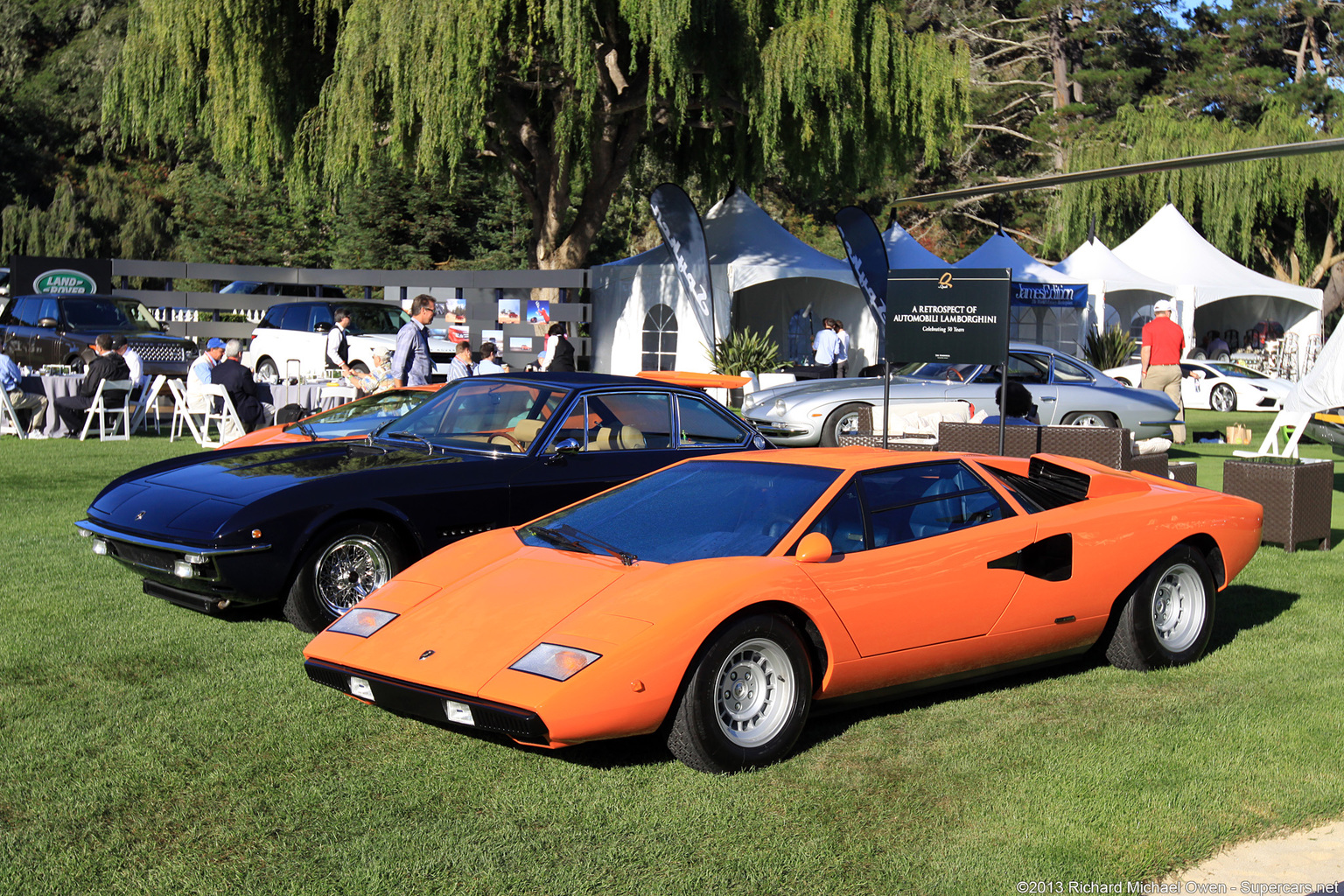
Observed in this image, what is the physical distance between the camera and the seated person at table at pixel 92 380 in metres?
15.9

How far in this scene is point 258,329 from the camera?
22.5 meters

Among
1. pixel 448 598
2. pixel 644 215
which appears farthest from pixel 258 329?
pixel 644 215

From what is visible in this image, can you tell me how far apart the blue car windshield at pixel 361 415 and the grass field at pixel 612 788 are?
4.16 meters

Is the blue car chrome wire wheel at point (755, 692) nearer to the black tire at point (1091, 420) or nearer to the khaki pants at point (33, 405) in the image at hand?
the black tire at point (1091, 420)

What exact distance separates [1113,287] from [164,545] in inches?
1039

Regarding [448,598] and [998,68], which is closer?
[448,598]

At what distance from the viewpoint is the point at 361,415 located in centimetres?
1079

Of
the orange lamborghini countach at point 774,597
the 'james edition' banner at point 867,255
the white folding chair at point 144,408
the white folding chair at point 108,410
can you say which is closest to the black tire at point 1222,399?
the 'james edition' banner at point 867,255

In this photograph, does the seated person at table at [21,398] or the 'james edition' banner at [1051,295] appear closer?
the seated person at table at [21,398]

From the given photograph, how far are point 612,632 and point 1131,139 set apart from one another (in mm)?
43632

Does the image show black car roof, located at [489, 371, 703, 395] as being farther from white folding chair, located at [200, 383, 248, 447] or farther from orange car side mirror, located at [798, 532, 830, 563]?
white folding chair, located at [200, 383, 248, 447]

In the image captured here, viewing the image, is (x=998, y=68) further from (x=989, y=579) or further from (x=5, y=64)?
(x=989, y=579)

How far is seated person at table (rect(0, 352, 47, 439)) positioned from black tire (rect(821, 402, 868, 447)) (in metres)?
10.1

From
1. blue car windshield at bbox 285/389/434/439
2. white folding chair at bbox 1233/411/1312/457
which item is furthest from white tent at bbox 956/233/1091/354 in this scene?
blue car windshield at bbox 285/389/434/439
